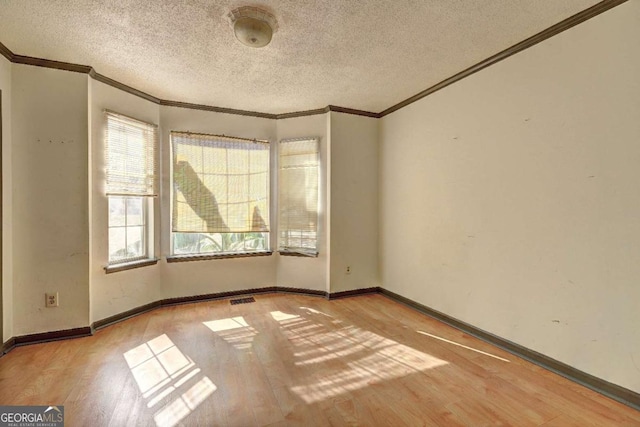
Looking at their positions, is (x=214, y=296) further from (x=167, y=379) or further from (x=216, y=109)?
(x=216, y=109)

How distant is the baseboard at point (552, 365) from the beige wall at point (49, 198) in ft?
12.4

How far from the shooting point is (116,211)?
3301mm

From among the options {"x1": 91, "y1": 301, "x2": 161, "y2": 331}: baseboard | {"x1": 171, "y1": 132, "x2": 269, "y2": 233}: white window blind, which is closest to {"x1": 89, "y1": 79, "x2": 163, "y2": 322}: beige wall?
{"x1": 91, "y1": 301, "x2": 161, "y2": 331}: baseboard

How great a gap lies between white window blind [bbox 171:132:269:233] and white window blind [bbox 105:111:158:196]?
0.95ft

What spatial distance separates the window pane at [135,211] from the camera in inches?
136

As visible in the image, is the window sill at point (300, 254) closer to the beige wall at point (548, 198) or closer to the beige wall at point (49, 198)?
the beige wall at point (548, 198)

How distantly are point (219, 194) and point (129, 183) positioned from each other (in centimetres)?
105

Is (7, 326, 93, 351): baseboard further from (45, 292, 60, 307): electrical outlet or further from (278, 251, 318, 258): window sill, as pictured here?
(278, 251, 318, 258): window sill

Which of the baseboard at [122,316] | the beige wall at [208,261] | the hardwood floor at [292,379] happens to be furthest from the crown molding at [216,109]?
the hardwood floor at [292,379]

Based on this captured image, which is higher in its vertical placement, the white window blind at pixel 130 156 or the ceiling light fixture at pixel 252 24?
the ceiling light fixture at pixel 252 24

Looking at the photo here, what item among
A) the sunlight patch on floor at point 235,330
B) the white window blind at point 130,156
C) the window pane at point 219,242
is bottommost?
the sunlight patch on floor at point 235,330

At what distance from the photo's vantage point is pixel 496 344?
266 cm

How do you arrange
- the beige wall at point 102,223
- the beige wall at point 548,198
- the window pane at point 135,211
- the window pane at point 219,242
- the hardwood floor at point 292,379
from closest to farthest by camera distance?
the hardwood floor at point 292,379
the beige wall at point 548,198
the beige wall at point 102,223
the window pane at point 135,211
the window pane at point 219,242

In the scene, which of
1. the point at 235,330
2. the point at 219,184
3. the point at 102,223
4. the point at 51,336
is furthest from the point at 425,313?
the point at 51,336
